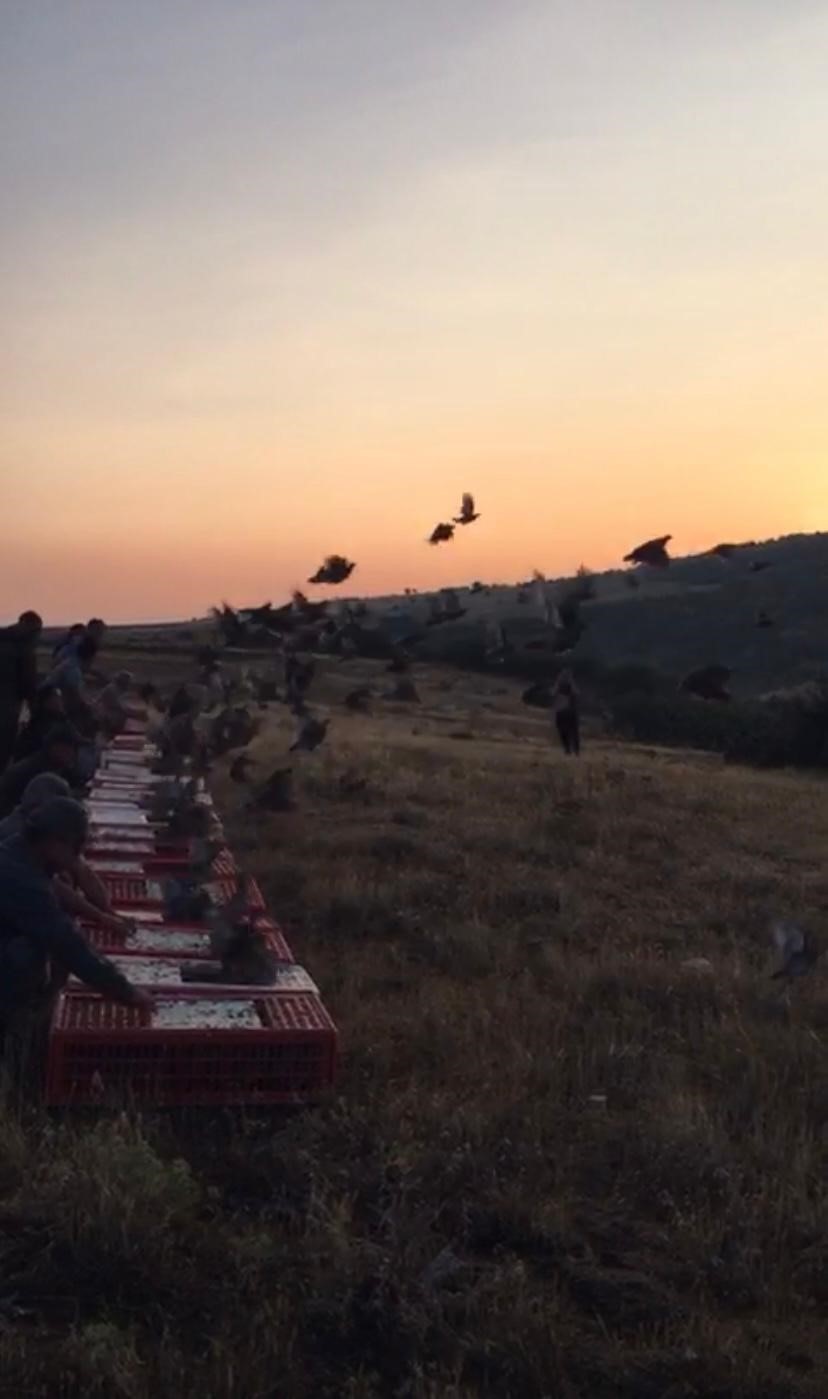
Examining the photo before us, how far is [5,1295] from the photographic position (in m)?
4.87

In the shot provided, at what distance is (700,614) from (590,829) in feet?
119

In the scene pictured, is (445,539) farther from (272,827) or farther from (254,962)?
(254,962)

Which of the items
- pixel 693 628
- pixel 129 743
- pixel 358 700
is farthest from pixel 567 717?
pixel 693 628

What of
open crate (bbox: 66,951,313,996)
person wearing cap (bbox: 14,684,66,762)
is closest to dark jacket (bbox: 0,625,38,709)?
person wearing cap (bbox: 14,684,66,762)

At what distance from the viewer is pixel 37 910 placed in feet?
21.8

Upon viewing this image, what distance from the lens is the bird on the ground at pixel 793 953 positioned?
9180mm

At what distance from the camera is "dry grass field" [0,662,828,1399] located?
457cm

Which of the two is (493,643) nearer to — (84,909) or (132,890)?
(132,890)

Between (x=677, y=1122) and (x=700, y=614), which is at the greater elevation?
(x=700, y=614)

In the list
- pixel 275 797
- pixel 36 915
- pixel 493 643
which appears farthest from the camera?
pixel 493 643

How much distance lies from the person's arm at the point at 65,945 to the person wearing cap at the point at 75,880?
13.8 inches

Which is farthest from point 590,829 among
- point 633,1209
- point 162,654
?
point 162,654

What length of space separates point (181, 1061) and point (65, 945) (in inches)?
26.8

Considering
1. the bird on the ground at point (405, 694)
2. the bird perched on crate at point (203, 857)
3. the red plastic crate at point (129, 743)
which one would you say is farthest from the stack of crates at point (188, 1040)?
the bird on the ground at point (405, 694)
